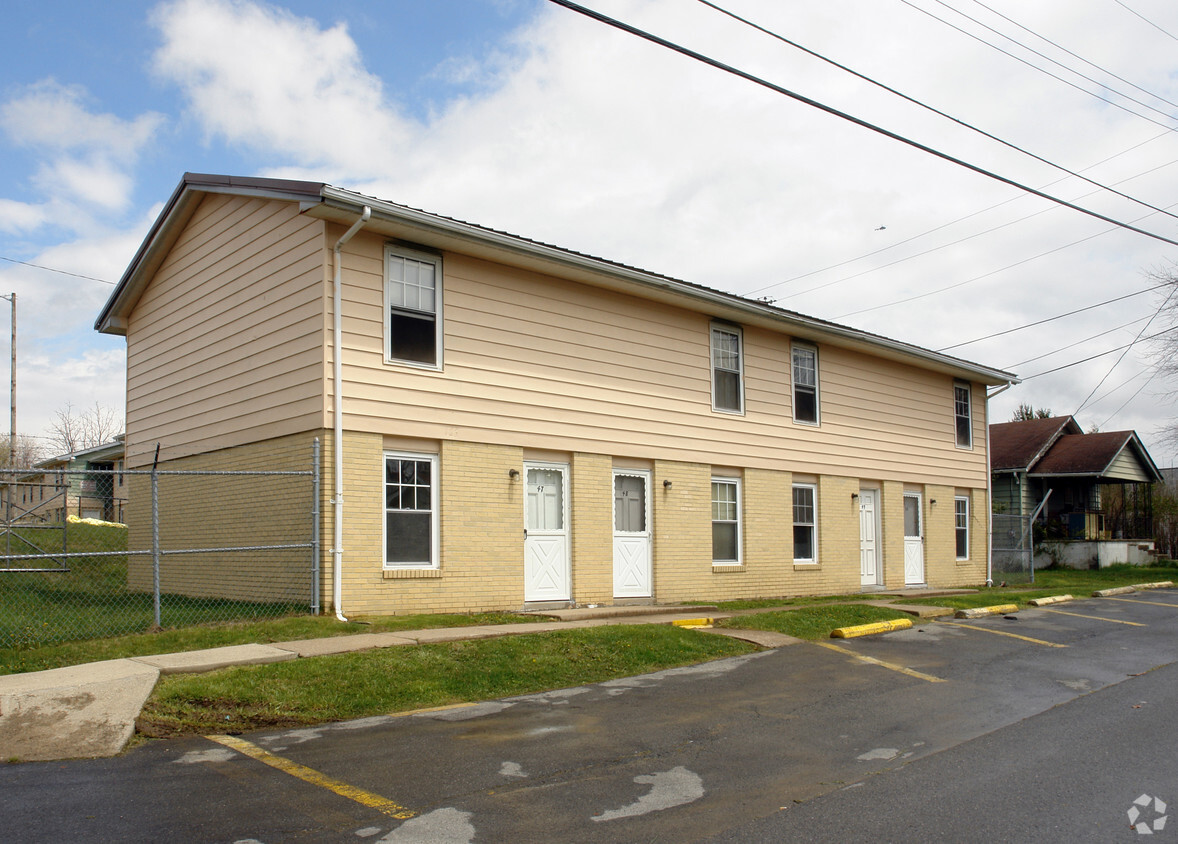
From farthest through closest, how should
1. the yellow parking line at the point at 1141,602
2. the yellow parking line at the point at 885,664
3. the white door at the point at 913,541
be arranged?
1. the white door at the point at 913,541
2. the yellow parking line at the point at 1141,602
3. the yellow parking line at the point at 885,664

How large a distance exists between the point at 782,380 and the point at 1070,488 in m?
21.0

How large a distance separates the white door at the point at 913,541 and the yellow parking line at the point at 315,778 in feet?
58.4

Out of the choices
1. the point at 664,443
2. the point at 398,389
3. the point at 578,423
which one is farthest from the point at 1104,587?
the point at 398,389

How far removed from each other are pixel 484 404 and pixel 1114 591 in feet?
50.7

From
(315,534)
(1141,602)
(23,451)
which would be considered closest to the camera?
(315,534)

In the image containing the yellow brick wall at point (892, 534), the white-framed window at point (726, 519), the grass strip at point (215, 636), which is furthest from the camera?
the yellow brick wall at point (892, 534)

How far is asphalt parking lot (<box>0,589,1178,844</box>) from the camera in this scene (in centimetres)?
529

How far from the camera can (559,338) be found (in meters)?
14.7

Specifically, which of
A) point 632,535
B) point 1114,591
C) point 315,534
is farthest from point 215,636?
point 1114,591

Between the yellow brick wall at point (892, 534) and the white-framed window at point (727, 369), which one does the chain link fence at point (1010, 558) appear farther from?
the white-framed window at point (727, 369)

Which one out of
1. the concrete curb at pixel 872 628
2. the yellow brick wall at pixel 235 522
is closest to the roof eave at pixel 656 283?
the yellow brick wall at pixel 235 522

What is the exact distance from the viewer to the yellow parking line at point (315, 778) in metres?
5.54

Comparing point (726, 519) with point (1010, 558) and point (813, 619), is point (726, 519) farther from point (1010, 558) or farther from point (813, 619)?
point (1010, 558)

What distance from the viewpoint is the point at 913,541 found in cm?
2216
